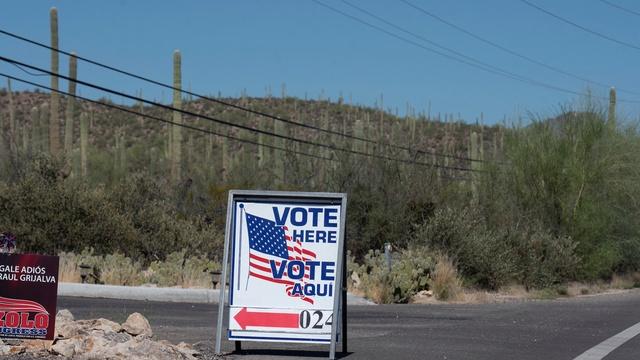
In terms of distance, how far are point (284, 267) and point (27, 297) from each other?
10.2 ft

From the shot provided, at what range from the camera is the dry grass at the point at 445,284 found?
26.2 m

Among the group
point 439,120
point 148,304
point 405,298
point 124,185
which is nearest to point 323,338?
point 148,304

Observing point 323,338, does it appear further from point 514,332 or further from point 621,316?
point 621,316

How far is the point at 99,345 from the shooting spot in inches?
459

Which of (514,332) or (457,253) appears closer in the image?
(514,332)

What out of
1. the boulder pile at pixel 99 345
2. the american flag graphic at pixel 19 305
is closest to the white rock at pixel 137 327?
the boulder pile at pixel 99 345

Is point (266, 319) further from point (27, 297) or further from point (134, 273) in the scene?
point (134, 273)

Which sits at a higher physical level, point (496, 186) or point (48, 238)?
point (496, 186)

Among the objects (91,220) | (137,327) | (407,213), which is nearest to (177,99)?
(91,220)

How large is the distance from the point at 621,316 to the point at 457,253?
8565mm

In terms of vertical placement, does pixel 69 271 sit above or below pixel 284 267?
below

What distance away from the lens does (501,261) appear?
1208 inches

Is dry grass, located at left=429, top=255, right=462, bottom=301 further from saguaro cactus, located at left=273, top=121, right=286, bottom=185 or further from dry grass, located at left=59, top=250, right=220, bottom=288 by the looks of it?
saguaro cactus, located at left=273, top=121, right=286, bottom=185

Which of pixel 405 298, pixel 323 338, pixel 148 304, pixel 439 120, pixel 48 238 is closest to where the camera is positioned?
pixel 323 338
